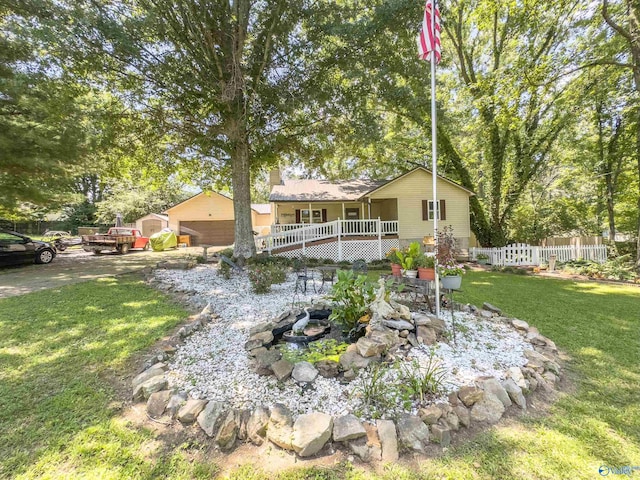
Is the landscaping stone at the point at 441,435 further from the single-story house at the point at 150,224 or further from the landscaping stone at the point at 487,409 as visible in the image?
the single-story house at the point at 150,224

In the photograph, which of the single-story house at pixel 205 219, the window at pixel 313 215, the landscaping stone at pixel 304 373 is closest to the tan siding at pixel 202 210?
the single-story house at pixel 205 219

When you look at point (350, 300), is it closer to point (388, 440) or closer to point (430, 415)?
point (430, 415)

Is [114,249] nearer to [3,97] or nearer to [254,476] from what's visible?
[3,97]

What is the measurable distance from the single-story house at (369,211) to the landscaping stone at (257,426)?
10.1m

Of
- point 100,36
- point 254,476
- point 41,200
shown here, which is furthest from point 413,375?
point 41,200

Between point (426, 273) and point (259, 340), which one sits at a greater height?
point (426, 273)

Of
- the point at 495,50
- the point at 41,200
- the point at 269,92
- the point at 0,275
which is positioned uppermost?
the point at 495,50

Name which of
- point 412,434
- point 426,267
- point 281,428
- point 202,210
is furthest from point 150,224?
point 412,434

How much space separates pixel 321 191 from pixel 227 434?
14.6 meters

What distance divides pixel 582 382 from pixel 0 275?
1517cm

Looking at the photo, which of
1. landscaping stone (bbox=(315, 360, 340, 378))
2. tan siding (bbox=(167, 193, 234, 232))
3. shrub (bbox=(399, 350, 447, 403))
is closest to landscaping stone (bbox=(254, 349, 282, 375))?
landscaping stone (bbox=(315, 360, 340, 378))

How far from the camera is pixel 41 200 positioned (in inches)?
474

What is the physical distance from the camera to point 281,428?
2344mm

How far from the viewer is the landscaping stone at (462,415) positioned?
2.53m
